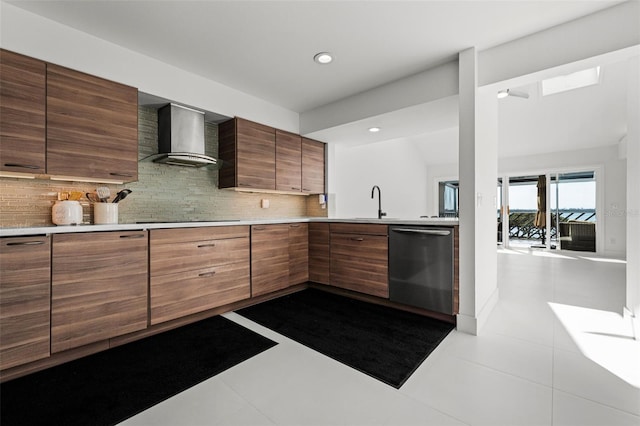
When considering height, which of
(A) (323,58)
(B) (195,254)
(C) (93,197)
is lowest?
(B) (195,254)

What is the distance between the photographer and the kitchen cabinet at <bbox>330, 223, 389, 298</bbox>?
3082mm

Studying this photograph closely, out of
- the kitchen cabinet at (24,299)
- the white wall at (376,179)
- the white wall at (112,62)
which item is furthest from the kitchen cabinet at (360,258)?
the kitchen cabinet at (24,299)

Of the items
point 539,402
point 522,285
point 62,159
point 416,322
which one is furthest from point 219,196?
point 522,285

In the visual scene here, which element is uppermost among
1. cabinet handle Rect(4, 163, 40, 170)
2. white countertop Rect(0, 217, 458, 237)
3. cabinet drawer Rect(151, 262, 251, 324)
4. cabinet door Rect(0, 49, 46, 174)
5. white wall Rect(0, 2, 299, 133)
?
white wall Rect(0, 2, 299, 133)

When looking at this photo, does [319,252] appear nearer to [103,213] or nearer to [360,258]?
[360,258]

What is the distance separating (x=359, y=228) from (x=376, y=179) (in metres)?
2.83

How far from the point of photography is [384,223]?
307 cm

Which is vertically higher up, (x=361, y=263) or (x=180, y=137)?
(x=180, y=137)

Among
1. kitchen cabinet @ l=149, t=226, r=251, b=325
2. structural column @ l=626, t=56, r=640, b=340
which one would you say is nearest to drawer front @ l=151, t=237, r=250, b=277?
kitchen cabinet @ l=149, t=226, r=251, b=325

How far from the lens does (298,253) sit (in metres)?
3.66

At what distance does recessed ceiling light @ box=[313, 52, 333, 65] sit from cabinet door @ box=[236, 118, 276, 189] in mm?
1151

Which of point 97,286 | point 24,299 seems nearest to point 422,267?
point 97,286

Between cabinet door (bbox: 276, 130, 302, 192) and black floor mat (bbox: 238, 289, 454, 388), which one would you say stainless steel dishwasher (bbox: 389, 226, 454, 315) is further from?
cabinet door (bbox: 276, 130, 302, 192)

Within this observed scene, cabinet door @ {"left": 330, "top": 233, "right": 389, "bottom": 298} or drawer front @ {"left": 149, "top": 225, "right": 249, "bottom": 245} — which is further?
cabinet door @ {"left": 330, "top": 233, "right": 389, "bottom": 298}
